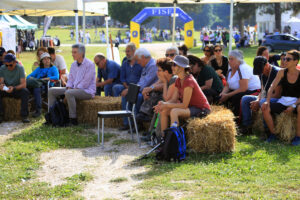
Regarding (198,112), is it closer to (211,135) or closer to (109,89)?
(211,135)

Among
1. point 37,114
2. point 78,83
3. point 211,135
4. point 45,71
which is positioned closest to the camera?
point 211,135

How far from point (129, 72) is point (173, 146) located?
304 cm

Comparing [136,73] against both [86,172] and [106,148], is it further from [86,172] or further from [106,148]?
[86,172]

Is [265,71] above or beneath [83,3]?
beneath

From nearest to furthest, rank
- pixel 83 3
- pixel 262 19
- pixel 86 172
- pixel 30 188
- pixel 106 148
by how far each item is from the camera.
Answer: pixel 30 188 < pixel 86 172 < pixel 106 148 < pixel 83 3 < pixel 262 19

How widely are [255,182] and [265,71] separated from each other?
249 centimetres

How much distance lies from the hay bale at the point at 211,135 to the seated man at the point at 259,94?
1.03 meters

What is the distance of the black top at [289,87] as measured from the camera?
6000 mm

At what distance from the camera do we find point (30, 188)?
446 cm

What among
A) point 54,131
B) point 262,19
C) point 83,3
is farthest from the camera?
point 262,19

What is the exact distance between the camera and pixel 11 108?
27.3ft

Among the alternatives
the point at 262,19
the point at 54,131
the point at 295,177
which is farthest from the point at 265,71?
the point at 262,19

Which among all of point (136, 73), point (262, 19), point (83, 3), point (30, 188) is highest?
point (262, 19)

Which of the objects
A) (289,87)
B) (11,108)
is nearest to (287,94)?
(289,87)
